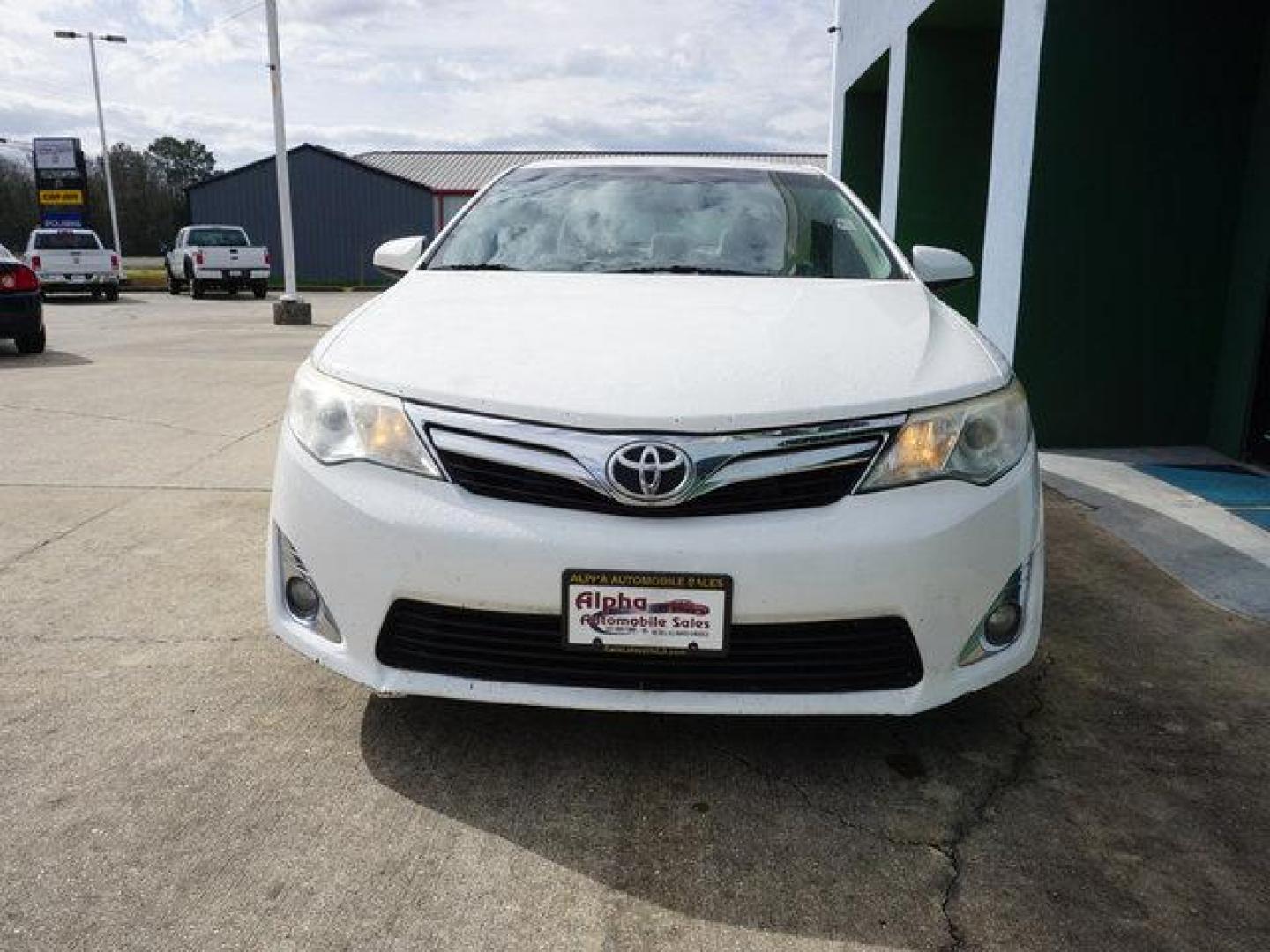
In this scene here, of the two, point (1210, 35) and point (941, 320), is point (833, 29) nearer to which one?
point (1210, 35)

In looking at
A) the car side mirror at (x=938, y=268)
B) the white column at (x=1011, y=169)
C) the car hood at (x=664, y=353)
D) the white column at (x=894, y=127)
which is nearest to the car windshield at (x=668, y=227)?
the car side mirror at (x=938, y=268)

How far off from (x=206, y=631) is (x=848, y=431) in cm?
215

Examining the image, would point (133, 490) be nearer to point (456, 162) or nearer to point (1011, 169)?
point (1011, 169)

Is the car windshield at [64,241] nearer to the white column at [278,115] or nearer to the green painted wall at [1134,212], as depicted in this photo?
the white column at [278,115]

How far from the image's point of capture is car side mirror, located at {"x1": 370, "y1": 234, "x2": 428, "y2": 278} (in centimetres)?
380

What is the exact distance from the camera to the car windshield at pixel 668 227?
3.37m

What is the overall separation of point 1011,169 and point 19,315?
31.0 feet

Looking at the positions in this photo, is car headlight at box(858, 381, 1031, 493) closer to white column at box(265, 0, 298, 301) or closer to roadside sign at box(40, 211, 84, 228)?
white column at box(265, 0, 298, 301)

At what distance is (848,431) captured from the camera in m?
2.21

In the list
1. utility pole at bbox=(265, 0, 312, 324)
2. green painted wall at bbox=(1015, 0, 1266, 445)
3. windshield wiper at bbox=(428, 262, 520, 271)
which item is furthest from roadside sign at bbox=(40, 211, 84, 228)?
windshield wiper at bbox=(428, 262, 520, 271)

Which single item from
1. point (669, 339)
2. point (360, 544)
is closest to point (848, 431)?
point (669, 339)

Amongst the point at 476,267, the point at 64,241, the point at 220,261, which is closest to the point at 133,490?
the point at 476,267

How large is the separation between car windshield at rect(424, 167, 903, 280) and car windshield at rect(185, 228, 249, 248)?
22.4 meters

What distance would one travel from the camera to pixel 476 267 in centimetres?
343
